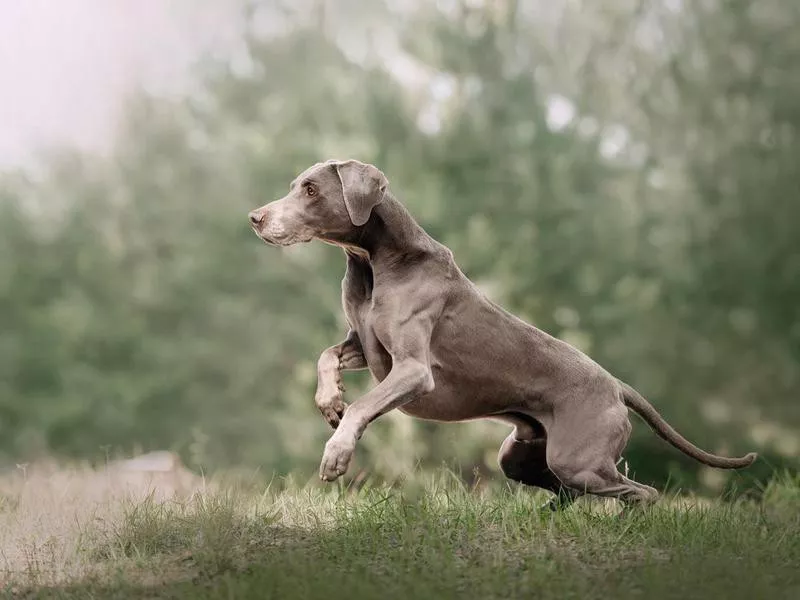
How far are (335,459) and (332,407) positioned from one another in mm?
551

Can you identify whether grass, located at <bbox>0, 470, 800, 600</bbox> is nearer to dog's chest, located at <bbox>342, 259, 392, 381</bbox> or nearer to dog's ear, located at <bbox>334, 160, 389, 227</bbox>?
dog's chest, located at <bbox>342, 259, 392, 381</bbox>

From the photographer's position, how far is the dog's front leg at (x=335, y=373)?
4.86m

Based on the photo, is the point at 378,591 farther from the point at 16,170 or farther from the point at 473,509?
the point at 16,170

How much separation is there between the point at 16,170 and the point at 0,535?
1345 centimetres

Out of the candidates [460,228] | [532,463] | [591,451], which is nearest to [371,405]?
[591,451]

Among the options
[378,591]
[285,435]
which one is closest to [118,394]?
[285,435]

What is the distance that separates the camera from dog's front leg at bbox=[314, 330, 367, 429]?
4.86 meters

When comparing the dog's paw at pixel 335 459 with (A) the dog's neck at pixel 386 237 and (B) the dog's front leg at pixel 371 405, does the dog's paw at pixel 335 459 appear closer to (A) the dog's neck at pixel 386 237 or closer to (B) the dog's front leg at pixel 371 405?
(B) the dog's front leg at pixel 371 405

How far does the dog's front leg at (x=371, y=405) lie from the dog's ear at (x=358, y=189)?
76 centimetres

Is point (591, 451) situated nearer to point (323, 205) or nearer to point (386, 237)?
point (386, 237)

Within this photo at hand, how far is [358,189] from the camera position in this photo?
16.2 feet

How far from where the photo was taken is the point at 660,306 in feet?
39.1

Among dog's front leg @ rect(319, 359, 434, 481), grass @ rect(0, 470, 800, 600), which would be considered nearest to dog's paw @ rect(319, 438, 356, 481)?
dog's front leg @ rect(319, 359, 434, 481)

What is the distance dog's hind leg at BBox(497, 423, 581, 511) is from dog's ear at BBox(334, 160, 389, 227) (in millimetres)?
1486
